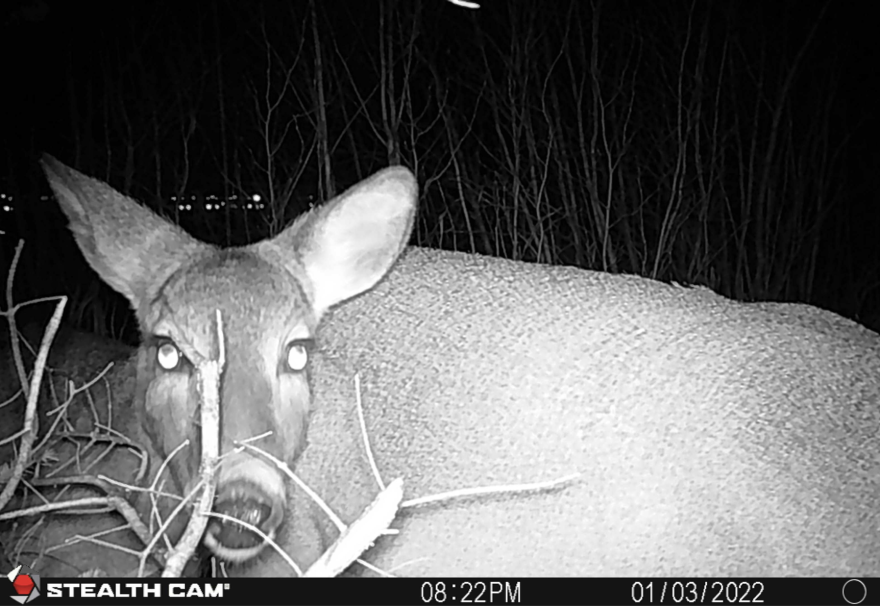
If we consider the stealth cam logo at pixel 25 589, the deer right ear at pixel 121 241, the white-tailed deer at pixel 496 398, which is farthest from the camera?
the deer right ear at pixel 121 241

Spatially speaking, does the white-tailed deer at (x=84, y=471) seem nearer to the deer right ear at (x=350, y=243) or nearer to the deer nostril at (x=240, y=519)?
the deer nostril at (x=240, y=519)

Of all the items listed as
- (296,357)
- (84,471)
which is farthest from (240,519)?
(84,471)

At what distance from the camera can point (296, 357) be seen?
1.51 metres

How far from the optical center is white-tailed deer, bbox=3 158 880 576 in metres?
A: 1.16

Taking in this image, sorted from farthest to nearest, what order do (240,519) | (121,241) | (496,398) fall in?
(121,241), (496,398), (240,519)

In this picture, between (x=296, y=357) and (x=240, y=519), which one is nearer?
(x=240, y=519)

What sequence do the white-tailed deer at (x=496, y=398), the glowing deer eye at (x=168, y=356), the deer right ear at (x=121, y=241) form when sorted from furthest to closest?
the deer right ear at (x=121, y=241) < the glowing deer eye at (x=168, y=356) < the white-tailed deer at (x=496, y=398)

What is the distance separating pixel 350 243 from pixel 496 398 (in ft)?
1.90

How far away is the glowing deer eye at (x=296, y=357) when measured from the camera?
1495 mm

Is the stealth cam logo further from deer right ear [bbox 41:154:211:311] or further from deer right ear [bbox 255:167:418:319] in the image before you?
deer right ear [bbox 255:167:418:319]

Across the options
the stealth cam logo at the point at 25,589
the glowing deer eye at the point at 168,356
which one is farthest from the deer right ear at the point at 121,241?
the stealth cam logo at the point at 25,589

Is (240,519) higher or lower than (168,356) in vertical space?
lower

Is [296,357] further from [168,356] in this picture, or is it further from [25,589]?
[25,589]

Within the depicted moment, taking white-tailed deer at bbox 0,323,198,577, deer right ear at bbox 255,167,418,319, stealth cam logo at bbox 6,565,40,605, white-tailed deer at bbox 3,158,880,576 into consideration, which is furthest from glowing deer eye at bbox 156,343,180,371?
stealth cam logo at bbox 6,565,40,605
